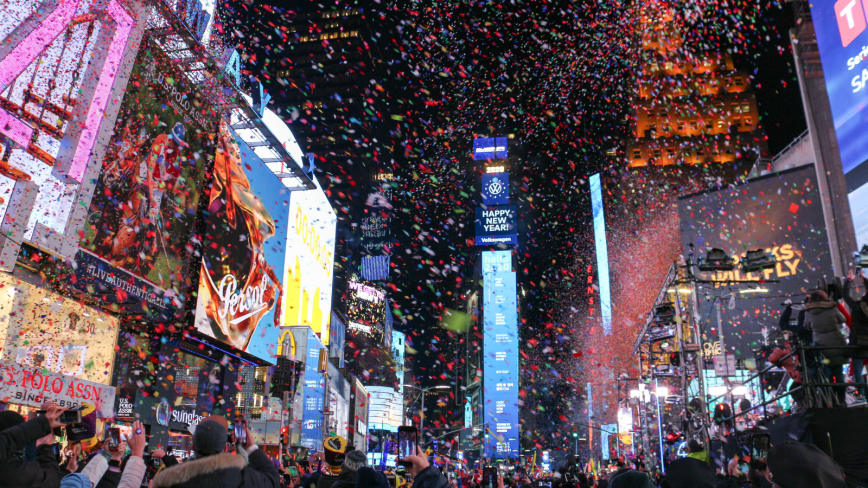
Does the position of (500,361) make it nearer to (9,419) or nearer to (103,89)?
(103,89)

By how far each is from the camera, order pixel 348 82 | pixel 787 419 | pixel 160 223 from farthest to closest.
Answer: pixel 348 82 → pixel 160 223 → pixel 787 419

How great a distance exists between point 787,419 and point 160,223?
15176mm

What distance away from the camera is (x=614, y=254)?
63.0m

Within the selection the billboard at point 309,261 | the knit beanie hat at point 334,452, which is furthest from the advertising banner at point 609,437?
the knit beanie hat at point 334,452

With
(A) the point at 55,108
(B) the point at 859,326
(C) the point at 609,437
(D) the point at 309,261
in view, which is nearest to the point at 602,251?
(C) the point at 609,437

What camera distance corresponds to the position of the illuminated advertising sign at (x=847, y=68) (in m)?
12.5

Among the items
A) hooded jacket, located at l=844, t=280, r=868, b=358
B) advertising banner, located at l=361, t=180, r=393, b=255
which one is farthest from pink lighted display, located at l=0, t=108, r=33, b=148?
advertising banner, located at l=361, t=180, r=393, b=255

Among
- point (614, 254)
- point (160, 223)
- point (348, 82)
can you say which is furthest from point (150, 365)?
point (348, 82)

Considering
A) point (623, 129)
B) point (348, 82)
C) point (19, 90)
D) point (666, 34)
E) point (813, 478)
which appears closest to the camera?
point (813, 478)

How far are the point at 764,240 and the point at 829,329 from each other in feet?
89.3

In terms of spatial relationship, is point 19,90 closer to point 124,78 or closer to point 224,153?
point 124,78

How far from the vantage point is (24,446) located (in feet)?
10.6

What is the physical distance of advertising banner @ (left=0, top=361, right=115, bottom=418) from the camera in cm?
933

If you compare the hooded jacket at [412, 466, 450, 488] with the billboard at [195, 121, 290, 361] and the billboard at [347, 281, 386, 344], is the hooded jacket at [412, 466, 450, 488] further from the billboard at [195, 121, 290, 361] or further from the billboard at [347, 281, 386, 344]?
the billboard at [347, 281, 386, 344]
